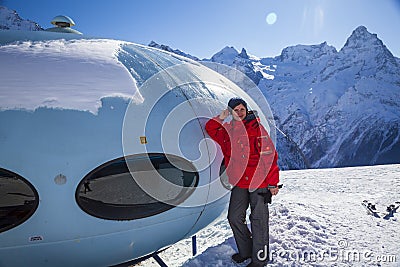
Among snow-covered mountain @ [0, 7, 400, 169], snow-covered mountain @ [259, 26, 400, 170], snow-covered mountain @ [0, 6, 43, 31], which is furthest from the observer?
snow-covered mountain @ [0, 6, 43, 31]

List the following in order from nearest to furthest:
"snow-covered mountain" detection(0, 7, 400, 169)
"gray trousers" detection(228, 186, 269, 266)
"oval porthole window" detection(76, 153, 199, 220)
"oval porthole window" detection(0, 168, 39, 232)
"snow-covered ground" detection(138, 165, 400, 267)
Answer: "oval porthole window" detection(0, 168, 39, 232) → "oval porthole window" detection(76, 153, 199, 220) → "gray trousers" detection(228, 186, 269, 266) → "snow-covered ground" detection(138, 165, 400, 267) → "snow-covered mountain" detection(0, 7, 400, 169)

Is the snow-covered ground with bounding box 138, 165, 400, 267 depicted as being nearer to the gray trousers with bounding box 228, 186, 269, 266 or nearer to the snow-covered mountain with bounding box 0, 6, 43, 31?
the gray trousers with bounding box 228, 186, 269, 266

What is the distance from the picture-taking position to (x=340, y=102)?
138 meters

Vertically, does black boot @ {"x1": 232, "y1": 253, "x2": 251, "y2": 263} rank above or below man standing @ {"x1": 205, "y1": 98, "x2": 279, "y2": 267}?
below

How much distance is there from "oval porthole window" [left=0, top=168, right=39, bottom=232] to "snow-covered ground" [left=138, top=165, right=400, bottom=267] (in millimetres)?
1650

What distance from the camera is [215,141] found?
9.56ft

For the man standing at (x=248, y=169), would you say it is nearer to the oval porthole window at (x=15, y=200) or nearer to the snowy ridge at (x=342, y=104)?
the oval porthole window at (x=15, y=200)

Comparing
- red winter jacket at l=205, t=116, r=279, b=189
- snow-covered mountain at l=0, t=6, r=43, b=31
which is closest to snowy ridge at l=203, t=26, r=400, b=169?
red winter jacket at l=205, t=116, r=279, b=189

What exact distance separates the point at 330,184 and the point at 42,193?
7.38 meters

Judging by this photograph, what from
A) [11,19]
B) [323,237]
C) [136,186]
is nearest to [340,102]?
[323,237]

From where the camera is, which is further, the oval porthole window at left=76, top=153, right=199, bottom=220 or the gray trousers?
the gray trousers

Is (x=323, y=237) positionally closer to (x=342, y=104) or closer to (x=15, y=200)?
(x=15, y=200)

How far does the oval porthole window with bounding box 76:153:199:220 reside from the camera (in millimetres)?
2395

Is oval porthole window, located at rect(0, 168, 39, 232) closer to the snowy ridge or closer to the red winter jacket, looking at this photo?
the red winter jacket
